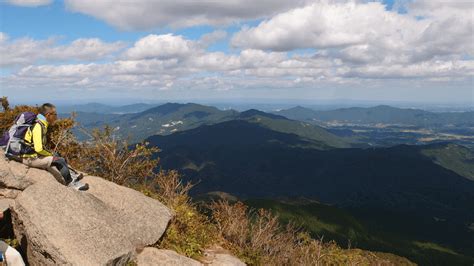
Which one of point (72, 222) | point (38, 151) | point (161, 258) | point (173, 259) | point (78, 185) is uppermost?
point (38, 151)

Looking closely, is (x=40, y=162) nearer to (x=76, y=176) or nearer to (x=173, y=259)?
(x=76, y=176)

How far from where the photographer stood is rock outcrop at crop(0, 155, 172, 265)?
11.1 m

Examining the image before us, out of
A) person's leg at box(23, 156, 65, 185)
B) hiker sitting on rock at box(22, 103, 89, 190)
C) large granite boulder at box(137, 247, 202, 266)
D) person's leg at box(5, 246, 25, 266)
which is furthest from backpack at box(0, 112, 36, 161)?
large granite boulder at box(137, 247, 202, 266)

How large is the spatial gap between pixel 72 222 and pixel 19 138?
463 cm

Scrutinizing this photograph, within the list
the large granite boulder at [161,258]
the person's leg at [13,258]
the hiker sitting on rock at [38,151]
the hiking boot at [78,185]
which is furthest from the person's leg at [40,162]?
the large granite boulder at [161,258]

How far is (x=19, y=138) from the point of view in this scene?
1423cm

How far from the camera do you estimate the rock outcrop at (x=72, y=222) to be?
36.4ft

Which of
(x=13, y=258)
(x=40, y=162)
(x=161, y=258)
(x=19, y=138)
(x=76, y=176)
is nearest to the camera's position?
(x=13, y=258)

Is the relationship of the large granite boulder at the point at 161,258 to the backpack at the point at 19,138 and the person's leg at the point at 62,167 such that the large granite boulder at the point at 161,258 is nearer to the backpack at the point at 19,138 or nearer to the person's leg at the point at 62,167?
the person's leg at the point at 62,167

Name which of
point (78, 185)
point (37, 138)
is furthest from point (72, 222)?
point (37, 138)

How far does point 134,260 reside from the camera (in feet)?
41.7

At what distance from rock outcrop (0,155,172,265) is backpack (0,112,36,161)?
66cm

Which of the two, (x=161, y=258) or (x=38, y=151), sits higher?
(x=38, y=151)

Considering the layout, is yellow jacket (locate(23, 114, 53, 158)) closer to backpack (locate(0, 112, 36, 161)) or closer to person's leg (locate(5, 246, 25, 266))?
backpack (locate(0, 112, 36, 161))
